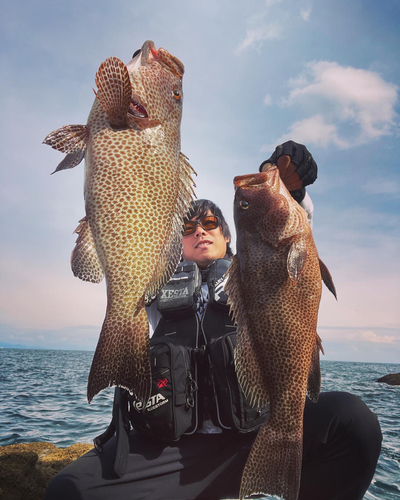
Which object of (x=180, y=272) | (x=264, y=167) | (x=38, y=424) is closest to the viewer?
(x=264, y=167)

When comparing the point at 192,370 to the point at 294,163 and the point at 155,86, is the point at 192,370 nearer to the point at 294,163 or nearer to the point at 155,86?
the point at 294,163

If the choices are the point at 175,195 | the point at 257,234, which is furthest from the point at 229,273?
the point at 175,195

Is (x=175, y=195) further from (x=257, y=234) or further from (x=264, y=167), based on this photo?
(x=264, y=167)

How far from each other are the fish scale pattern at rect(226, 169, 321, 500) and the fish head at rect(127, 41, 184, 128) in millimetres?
1004

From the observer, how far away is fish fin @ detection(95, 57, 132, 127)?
1.96m

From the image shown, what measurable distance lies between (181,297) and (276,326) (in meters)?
1.04

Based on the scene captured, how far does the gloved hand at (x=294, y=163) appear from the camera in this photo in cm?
291

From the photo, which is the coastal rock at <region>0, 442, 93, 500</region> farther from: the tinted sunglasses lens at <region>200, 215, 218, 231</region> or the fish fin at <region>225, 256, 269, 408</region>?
the tinted sunglasses lens at <region>200, 215, 218, 231</region>

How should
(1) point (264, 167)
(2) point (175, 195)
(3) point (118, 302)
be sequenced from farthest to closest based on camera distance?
(1) point (264, 167)
(2) point (175, 195)
(3) point (118, 302)

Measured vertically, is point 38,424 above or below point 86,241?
below

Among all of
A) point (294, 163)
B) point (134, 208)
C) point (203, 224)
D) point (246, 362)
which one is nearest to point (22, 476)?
point (246, 362)

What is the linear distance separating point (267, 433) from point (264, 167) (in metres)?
2.09

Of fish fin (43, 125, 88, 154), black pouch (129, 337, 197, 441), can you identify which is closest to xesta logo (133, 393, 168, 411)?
black pouch (129, 337, 197, 441)

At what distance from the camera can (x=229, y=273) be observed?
269cm
